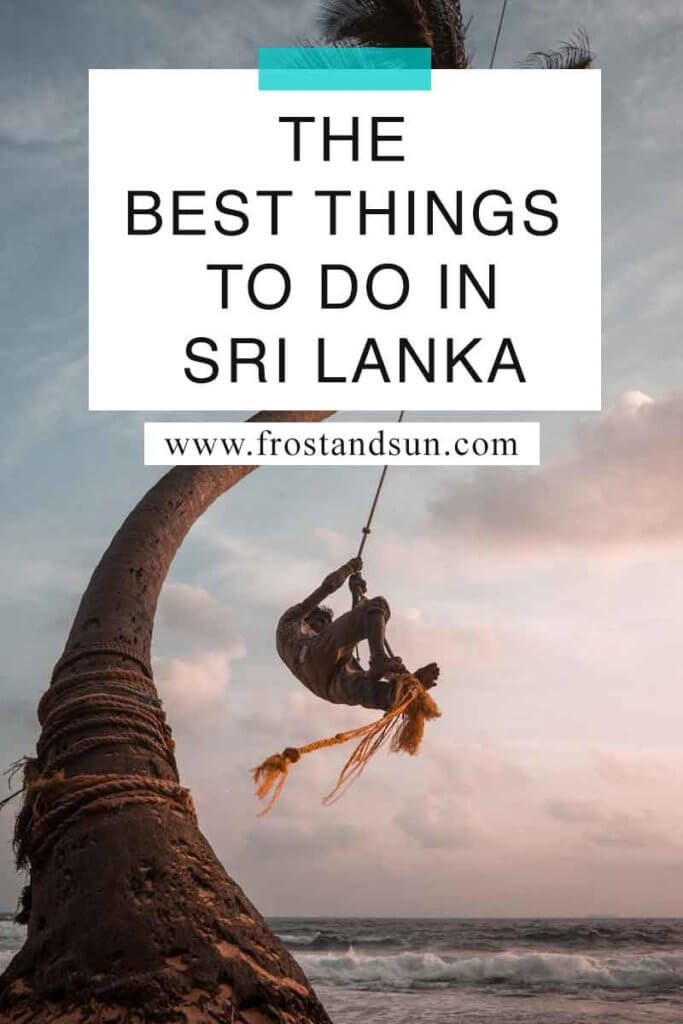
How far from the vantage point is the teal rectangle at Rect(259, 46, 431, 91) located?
23.9 feet

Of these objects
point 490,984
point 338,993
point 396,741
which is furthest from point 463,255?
point 490,984

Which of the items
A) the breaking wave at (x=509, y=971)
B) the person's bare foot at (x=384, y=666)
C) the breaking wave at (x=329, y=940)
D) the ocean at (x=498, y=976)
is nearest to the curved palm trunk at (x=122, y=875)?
the person's bare foot at (x=384, y=666)

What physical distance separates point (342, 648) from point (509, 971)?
84.8 ft

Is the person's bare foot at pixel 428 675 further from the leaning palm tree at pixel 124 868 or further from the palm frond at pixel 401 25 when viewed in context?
the palm frond at pixel 401 25

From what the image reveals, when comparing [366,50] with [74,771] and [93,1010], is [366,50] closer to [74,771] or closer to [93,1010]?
[74,771]

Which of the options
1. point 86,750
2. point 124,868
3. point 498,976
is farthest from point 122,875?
point 498,976

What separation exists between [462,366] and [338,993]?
65.3ft

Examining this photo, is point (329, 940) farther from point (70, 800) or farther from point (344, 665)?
point (70, 800)

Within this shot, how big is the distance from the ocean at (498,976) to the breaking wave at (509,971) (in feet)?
0.12

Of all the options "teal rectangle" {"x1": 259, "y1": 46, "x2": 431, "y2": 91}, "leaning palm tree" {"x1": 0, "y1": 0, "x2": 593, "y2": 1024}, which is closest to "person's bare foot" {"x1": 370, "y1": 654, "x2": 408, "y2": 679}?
"leaning palm tree" {"x1": 0, "y1": 0, "x2": 593, "y2": 1024}

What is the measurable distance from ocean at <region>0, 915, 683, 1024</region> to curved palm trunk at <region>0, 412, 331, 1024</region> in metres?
15.0

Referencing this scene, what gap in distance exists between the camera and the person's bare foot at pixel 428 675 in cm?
502

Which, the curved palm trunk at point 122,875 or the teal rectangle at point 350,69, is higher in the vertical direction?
the teal rectangle at point 350,69

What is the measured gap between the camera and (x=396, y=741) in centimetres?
504
